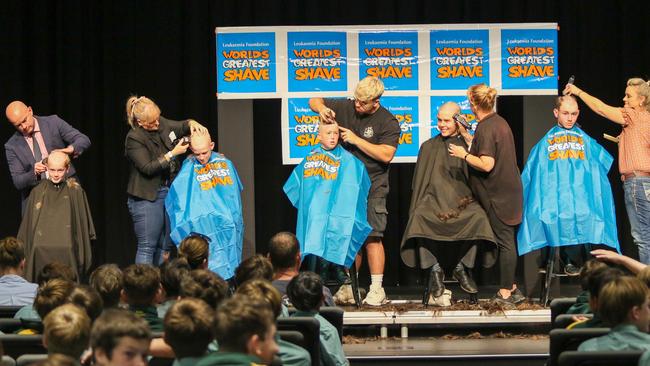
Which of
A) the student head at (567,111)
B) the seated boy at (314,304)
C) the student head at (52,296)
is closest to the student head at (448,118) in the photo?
the student head at (567,111)

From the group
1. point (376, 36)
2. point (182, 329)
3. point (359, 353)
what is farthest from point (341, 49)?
point (182, 329)

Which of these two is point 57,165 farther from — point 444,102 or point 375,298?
point 444,102

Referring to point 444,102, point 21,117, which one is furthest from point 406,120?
point 21,117

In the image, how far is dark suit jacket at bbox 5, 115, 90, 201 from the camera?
7.50 meters

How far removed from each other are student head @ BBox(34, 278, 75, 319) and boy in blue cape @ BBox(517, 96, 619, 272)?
11.5 ft

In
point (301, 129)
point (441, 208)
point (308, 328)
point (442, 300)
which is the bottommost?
point (442, 300)

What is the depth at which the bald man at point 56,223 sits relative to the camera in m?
7.20

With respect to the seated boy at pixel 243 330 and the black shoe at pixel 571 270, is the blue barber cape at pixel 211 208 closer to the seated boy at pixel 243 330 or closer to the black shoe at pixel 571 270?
the black shoe at pixel 571 270

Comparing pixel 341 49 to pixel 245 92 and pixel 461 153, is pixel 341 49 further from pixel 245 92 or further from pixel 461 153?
pixel 461 153

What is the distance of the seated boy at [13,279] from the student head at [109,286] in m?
1.02

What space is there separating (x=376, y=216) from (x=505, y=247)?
33.9 inches

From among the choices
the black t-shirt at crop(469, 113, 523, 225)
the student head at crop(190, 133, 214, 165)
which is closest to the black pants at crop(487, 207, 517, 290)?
the black t-shirt at crop(469, 113, 523, 225)

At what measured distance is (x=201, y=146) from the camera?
23.8 ft

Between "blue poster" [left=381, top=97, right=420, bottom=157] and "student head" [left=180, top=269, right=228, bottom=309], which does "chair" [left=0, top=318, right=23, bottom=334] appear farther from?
"blue poster" [left=381, top=97, right=420, bottom=157]
